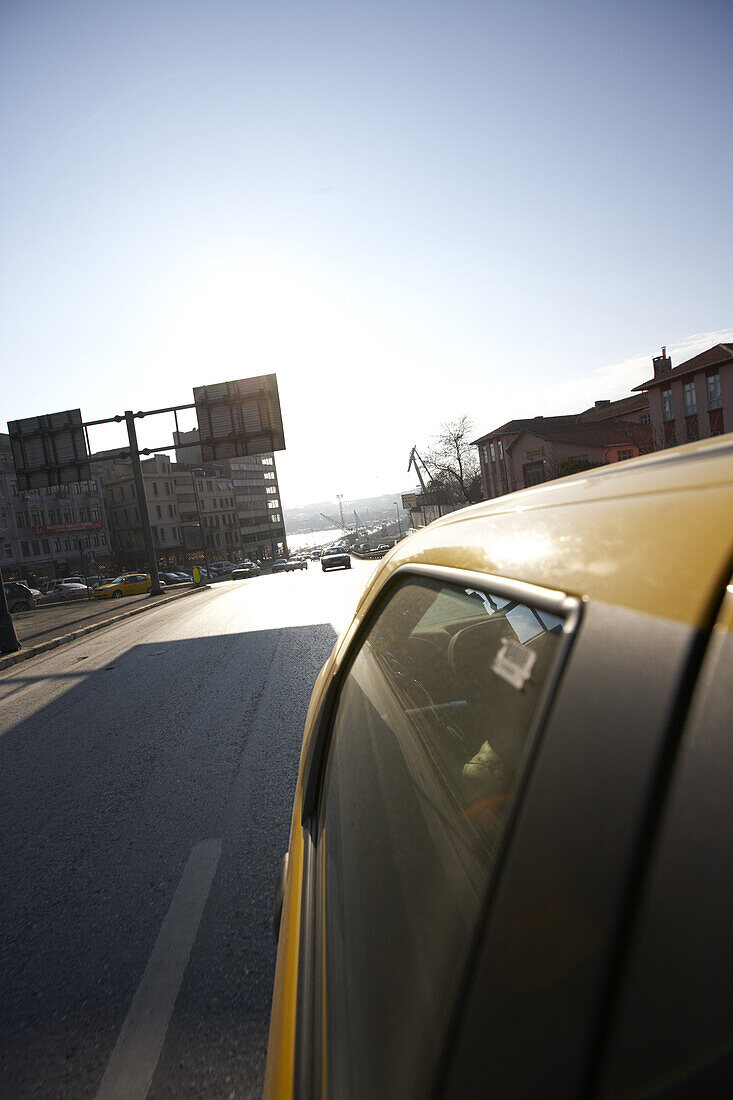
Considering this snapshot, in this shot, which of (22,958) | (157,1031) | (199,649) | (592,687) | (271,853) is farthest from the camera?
(199,649)

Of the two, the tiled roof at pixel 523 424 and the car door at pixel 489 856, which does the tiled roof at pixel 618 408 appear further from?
the car door at pixel 489 856

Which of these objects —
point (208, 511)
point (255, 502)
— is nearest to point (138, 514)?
point (208, 511)

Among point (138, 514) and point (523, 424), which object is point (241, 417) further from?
point (138, 514)

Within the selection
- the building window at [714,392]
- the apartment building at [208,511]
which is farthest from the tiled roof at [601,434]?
the apartment building at [208,511]

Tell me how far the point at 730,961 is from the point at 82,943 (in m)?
3.30

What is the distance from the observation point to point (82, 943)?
2.94 meters

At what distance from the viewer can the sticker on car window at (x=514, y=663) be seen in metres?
0.86

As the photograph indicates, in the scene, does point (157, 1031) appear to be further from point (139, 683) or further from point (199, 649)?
point (199, 649)

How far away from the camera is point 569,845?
608mm

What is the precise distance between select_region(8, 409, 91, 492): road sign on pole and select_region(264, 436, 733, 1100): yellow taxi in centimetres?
2416

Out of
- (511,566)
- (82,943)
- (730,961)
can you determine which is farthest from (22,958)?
(730,961)

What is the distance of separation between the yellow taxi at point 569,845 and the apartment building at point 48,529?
6448 cm

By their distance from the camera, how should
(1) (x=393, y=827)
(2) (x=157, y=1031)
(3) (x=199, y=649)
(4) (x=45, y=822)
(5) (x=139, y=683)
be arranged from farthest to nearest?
(3) (x=199, y=649) < (5) (x=139, y=683) < (4) (x=45, y=822) < (2) (x=157, y=1031) < (1) (x=393, y=827)

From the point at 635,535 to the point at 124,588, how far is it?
146 feet
